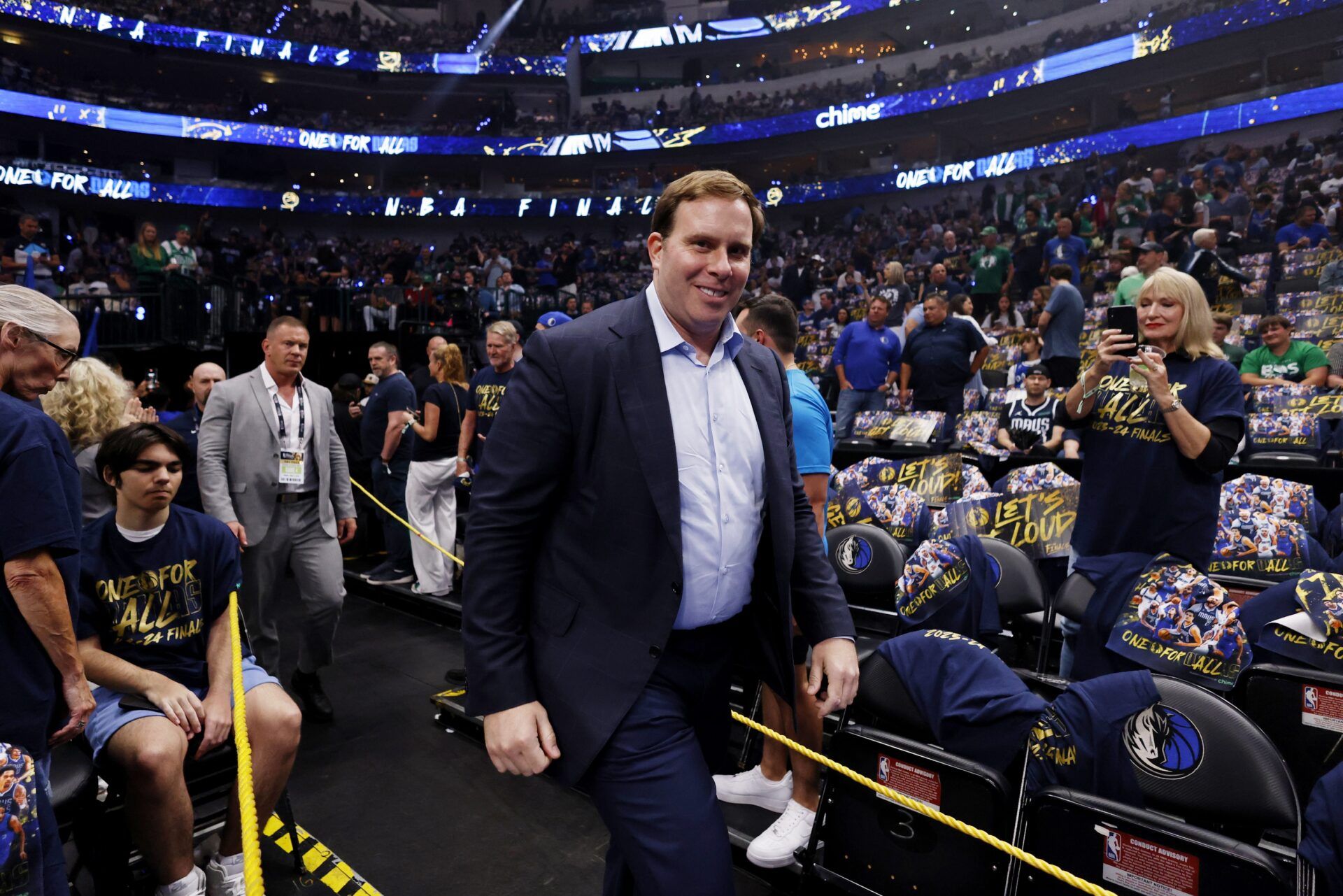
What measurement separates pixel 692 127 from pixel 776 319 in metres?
28.7

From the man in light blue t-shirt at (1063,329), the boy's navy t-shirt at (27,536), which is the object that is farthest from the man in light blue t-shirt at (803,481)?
the man in light blue t-shirt at (1063,329)

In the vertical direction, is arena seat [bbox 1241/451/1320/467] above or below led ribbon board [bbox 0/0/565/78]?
below

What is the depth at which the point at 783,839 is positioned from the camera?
2799mm

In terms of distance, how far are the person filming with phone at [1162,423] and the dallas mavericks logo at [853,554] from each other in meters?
1.09

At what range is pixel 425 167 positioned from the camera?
32594 mm

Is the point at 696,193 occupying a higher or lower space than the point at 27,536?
higher

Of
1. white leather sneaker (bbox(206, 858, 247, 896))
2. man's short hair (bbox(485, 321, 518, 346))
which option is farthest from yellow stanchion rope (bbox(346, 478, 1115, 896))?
man's short hair (bbox(485, 321, 518, 346))

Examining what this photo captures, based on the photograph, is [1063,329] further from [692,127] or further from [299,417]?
[692,127]

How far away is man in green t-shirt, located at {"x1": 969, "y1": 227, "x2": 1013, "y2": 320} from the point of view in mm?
11656

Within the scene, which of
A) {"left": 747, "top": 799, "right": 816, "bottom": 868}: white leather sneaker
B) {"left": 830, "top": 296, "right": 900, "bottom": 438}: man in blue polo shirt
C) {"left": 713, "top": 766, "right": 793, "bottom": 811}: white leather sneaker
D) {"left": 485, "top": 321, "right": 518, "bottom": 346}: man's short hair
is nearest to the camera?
{"left": 747, "top": 799, "right": 816, "bottom": 868}: white leather sneaker

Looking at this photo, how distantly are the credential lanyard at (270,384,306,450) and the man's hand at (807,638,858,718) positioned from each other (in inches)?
124

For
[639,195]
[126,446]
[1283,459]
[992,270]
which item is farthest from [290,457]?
[639,195]

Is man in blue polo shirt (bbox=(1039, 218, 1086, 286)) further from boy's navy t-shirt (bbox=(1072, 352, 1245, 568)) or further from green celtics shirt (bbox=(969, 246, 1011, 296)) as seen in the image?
boy's navy t-shirt (bbox=(1072, 352, 1245, 568))

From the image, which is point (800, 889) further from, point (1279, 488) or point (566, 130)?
point (566, 130)
